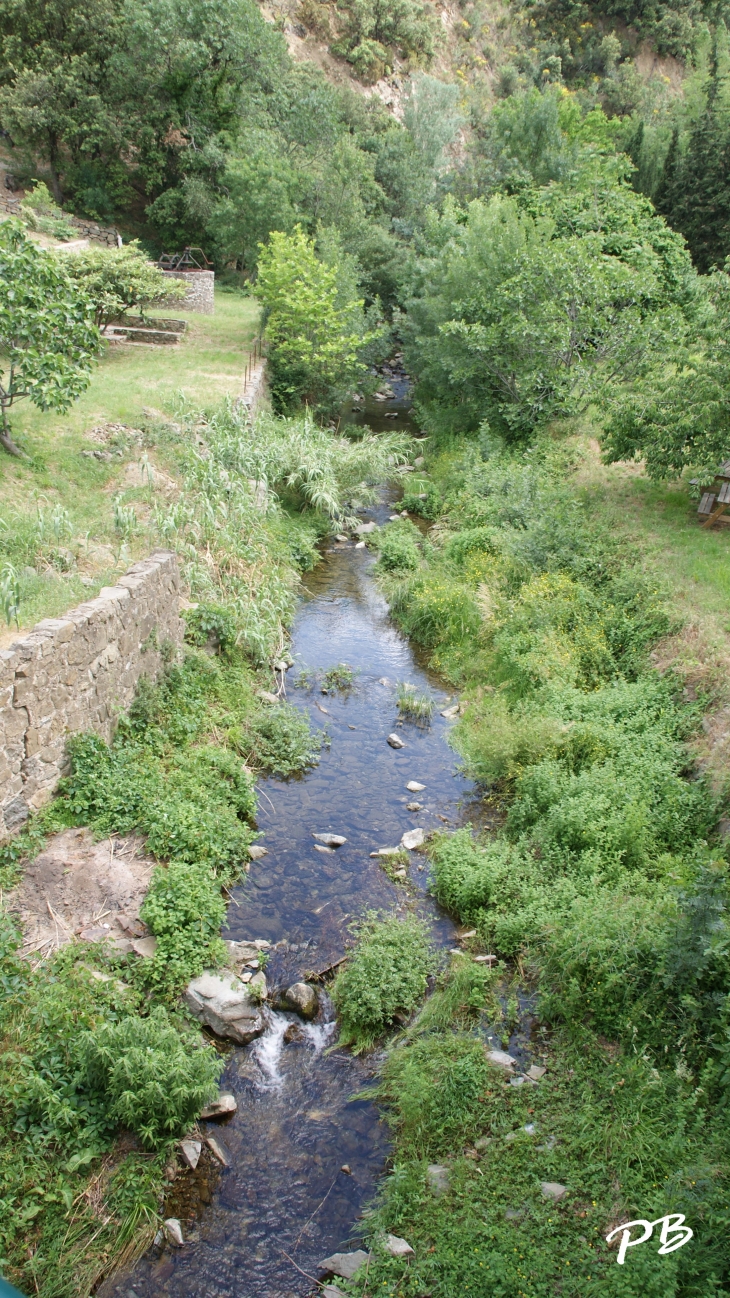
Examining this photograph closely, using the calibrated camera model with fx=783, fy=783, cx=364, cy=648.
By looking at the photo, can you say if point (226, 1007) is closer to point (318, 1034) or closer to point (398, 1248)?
point (318, 1034)

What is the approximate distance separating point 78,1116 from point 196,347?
20.5 metres

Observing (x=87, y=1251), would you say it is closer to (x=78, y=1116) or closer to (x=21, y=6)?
(x=78, y=1116)

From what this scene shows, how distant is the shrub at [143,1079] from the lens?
5316 millimetres

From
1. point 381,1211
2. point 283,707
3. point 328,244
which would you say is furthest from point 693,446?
point 328,244

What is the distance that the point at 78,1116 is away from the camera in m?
A: 5.25

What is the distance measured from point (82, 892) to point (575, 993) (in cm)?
426

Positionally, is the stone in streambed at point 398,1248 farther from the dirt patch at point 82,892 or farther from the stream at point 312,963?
the dirt patch at point 82,892

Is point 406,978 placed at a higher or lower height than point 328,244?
lower

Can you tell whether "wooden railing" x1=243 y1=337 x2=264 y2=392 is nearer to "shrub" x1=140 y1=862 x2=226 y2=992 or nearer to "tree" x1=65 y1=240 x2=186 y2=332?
"tree" x1=65 y1=240 x2=186 y2=332

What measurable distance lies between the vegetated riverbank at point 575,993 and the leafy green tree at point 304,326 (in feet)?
38.6

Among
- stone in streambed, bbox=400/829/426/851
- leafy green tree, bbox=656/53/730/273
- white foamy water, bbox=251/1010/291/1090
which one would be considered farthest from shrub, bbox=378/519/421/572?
leafy green tree, bbox=656/53/730/273

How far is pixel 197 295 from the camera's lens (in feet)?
85.4

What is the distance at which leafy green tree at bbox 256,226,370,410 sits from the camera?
66.1 feet
